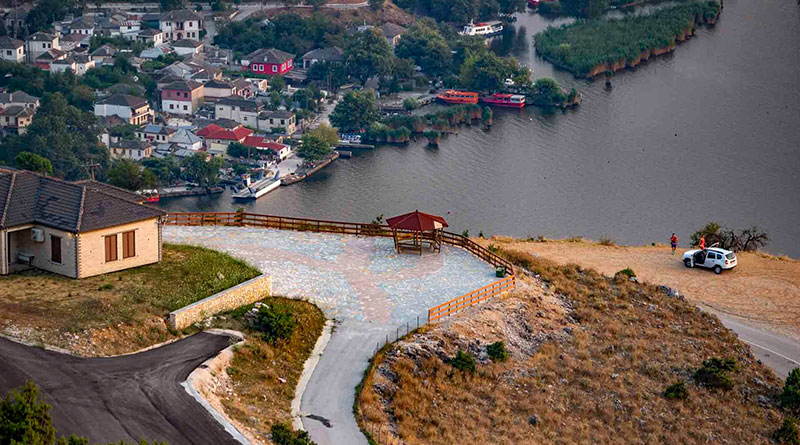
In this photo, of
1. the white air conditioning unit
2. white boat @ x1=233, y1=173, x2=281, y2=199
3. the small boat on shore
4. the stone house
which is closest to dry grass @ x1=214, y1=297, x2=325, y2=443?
the stone house

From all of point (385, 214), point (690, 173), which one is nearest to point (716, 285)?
point (385, 214)

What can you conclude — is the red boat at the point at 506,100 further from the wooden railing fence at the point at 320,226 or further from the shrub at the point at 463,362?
the shrub at the point at 463,362

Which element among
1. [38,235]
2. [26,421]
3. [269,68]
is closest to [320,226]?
[38,235]

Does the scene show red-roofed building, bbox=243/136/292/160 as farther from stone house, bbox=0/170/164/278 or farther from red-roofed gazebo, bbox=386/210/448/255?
stone house, bbox=0/170/164/278

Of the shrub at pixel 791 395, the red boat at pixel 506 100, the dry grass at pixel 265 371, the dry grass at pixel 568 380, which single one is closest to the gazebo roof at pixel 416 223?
the dry grass at pixel 568 380

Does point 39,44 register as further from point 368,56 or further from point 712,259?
point 712,259
